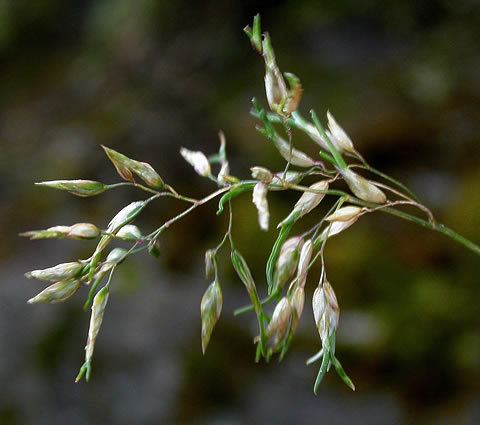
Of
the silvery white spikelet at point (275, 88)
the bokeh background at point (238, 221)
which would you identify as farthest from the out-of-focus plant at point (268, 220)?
the bokeh background at point (238, 221)

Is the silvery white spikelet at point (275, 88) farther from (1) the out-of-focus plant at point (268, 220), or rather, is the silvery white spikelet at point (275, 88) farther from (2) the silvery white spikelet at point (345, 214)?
(2) the silvery white spikelet at point (345, 214)

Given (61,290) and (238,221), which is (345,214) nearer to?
(61,290)

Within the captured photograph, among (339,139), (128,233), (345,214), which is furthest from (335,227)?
(128,233)

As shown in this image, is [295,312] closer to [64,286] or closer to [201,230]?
[64,286]

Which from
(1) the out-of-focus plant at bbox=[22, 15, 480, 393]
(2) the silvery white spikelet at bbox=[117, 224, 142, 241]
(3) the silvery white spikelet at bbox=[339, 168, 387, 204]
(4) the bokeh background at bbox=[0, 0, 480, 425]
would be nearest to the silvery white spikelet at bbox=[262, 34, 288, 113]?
(1) the out-of-focus plant at bbox=[22, 15, 480, 393]

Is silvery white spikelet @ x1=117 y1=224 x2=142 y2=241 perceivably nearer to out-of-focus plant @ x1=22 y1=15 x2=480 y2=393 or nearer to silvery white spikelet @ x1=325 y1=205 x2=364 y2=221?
out-of-focus plant @ x1=22 y1=15 x2=480 y2=393
